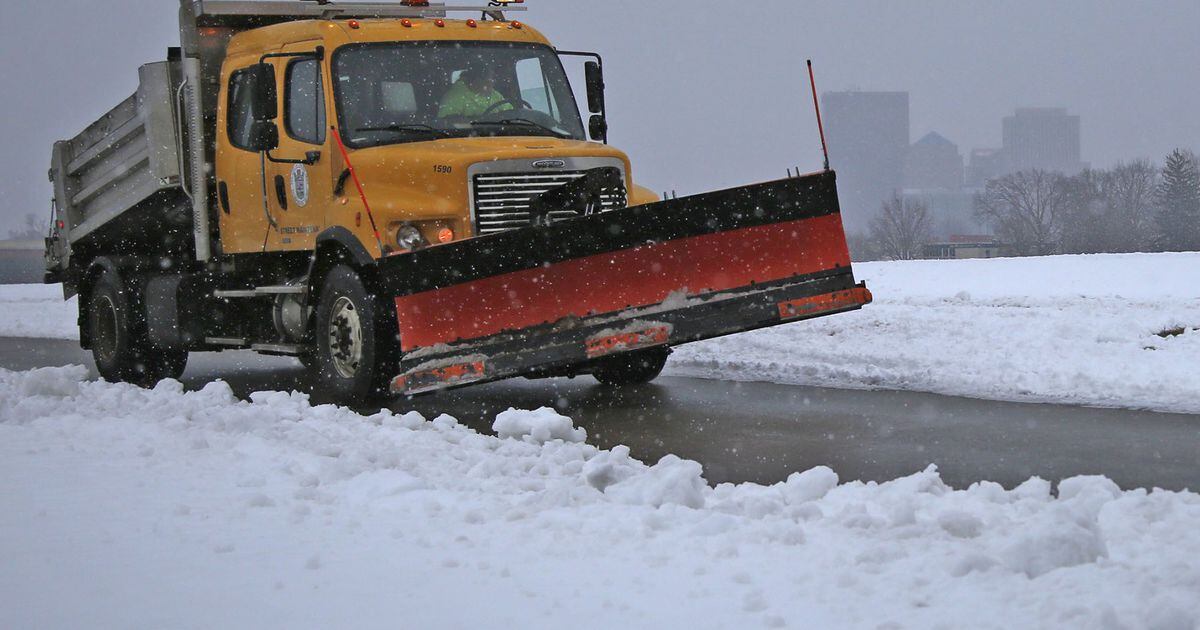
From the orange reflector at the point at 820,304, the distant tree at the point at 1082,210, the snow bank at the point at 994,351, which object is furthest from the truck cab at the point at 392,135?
the distant tree at the point at 1082,210

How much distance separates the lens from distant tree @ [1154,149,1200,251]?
80312mm

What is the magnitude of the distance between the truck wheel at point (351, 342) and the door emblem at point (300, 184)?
0.72 metres

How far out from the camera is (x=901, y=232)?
93.3 metres

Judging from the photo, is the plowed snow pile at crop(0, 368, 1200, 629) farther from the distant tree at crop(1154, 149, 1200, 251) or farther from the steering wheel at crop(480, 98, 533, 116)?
the distant tree at crop(1154, 149, 1200, 251)

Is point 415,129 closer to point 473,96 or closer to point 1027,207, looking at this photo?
point 473,96

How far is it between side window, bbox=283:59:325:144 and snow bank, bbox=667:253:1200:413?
12.4 feet

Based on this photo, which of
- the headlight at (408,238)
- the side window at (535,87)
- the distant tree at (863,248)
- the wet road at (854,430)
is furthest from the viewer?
the distant tree at (863,248)

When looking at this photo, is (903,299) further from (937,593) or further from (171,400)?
(937,593)

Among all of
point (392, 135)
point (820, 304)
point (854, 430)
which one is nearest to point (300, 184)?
point (392, 135)

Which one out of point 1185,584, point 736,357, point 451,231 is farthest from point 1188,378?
point 1185,584

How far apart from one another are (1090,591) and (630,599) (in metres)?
1.33

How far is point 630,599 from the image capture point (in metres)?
4.16

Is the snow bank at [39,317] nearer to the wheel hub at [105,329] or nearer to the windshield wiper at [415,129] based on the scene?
the wheel hub at [105,329]

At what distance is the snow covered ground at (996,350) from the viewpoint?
9.85 meters
